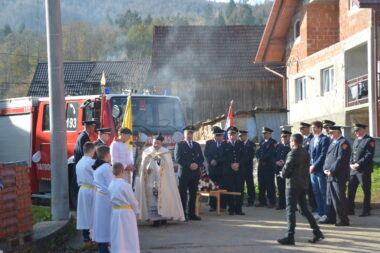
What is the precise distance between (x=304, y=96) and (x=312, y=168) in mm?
19761

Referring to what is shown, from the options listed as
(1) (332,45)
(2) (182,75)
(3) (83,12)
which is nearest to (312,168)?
(1) (332,45)

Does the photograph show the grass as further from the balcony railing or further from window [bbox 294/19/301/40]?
window [bbox 294/19/301/40]

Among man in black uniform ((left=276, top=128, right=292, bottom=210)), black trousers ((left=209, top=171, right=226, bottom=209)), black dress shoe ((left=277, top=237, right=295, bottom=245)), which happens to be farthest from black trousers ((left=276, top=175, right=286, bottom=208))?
black dress shoe ((left=277, top=237, right=295, bottom=245))

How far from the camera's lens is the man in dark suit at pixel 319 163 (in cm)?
1265

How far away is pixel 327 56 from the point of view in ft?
92.1

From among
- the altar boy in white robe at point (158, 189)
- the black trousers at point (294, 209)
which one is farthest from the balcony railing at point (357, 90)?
the black trousers at point (294, 209)

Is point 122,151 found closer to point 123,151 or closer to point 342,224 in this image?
point 123,151

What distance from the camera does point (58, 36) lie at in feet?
36.9

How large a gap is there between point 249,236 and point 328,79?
1905 cm

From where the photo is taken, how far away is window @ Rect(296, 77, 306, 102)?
3217 cm

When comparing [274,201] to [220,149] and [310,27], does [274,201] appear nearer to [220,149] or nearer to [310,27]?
[220,149]

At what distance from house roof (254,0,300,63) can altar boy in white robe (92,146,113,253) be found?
23225mm

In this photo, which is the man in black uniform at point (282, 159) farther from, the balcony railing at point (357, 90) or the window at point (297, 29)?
the window at point (297, 29)

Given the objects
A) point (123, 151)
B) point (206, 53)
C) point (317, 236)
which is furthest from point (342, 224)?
point (206, 53)
